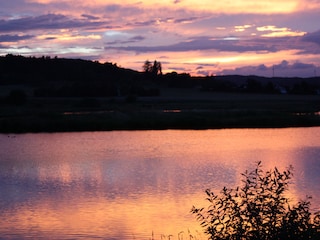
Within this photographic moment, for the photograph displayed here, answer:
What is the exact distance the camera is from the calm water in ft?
44.4

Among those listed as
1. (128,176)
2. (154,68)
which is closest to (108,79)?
(154,68)

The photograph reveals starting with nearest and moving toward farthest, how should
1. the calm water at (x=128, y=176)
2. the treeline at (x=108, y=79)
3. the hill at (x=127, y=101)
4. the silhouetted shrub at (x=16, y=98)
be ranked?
the calm water at (x=128, y=176)
the hill at (x=127, y=101)
the silhouetted shrub at (x=16, y=98)
the treeline at (x=108, y=79)

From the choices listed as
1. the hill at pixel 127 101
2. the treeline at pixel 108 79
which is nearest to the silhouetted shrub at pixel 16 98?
the hill at pixel 127 101

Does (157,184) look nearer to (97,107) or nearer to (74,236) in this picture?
(74,236)

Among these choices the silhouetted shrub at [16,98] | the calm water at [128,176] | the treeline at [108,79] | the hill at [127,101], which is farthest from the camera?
the treeline at [108,79]

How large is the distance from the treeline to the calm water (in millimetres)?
38358

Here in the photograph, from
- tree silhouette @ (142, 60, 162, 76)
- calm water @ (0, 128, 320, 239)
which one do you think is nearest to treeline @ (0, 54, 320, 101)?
tree silhouette @ (142, 60, 162, 76)

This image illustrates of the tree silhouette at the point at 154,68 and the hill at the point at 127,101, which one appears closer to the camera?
the hill at the point at 127,101

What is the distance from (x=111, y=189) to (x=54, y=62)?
268 ft

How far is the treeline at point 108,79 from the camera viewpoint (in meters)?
76.2

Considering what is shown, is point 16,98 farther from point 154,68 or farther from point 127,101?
point 154,68

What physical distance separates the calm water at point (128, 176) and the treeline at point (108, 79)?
3836 centimetres

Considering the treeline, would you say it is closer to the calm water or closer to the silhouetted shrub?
the silhouetted shrub

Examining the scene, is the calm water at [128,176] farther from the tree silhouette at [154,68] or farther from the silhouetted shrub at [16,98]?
the tree silhouette at [154,68]
